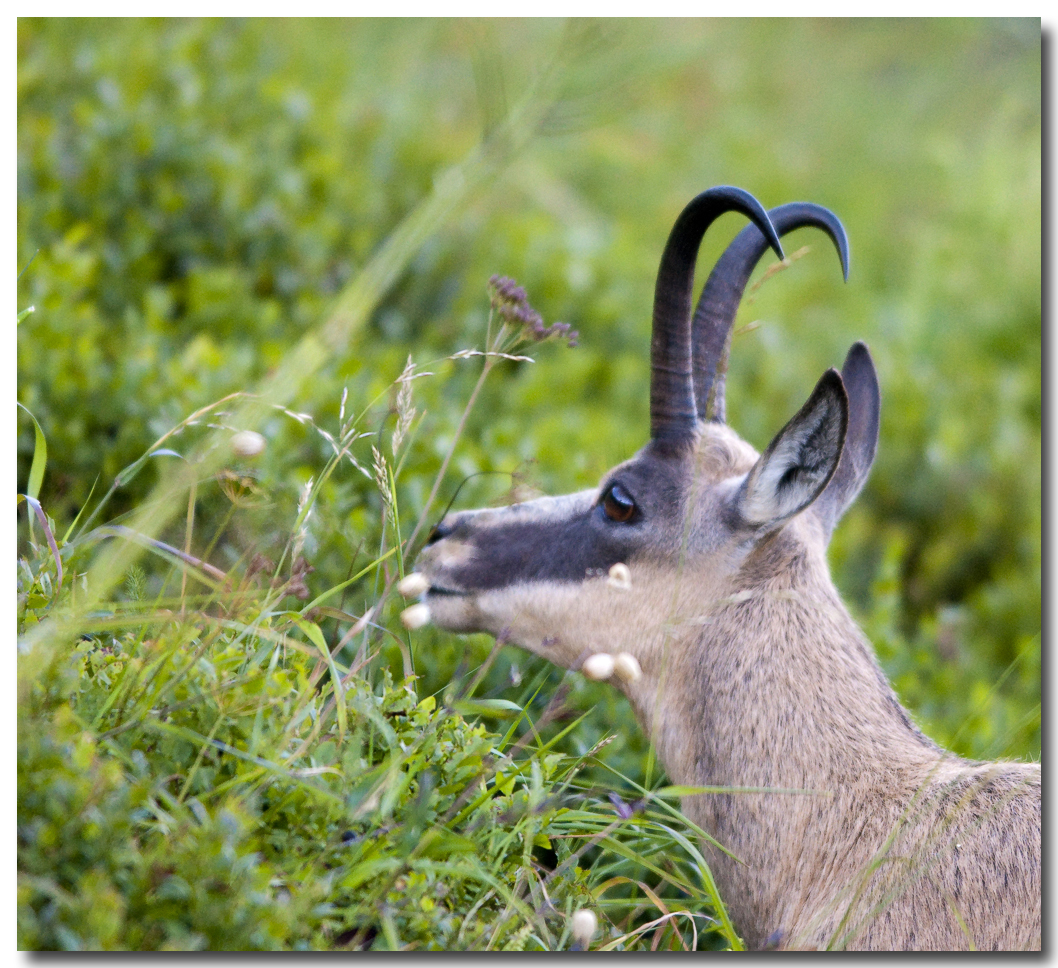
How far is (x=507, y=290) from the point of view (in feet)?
11.4

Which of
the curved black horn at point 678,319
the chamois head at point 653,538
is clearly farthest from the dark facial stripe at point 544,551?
the curved black horn at point 678,319

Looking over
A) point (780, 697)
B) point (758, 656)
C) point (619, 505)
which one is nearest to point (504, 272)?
point (619, 505)

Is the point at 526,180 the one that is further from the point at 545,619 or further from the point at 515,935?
the point at 515,935

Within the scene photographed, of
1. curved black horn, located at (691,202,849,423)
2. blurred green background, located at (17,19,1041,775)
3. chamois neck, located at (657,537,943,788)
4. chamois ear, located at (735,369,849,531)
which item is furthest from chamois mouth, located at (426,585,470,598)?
curved black horn, located at (691,202,849,423)

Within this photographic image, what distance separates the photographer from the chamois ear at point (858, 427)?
14.4 ft

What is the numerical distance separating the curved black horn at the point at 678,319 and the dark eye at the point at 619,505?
25 centimetres

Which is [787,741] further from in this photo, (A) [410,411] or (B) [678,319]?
(A) [410,411]

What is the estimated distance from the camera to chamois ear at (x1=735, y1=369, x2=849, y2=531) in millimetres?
3414

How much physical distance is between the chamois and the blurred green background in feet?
1.36

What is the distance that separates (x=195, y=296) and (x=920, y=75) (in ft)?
36.8

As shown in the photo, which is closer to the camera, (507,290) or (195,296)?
(507,290)

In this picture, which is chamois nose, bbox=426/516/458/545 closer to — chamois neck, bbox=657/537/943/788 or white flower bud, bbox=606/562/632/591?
white flower bud, bbox=606/562/632/591

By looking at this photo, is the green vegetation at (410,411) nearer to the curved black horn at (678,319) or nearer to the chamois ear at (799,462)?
the curved black horn at (678,319)
